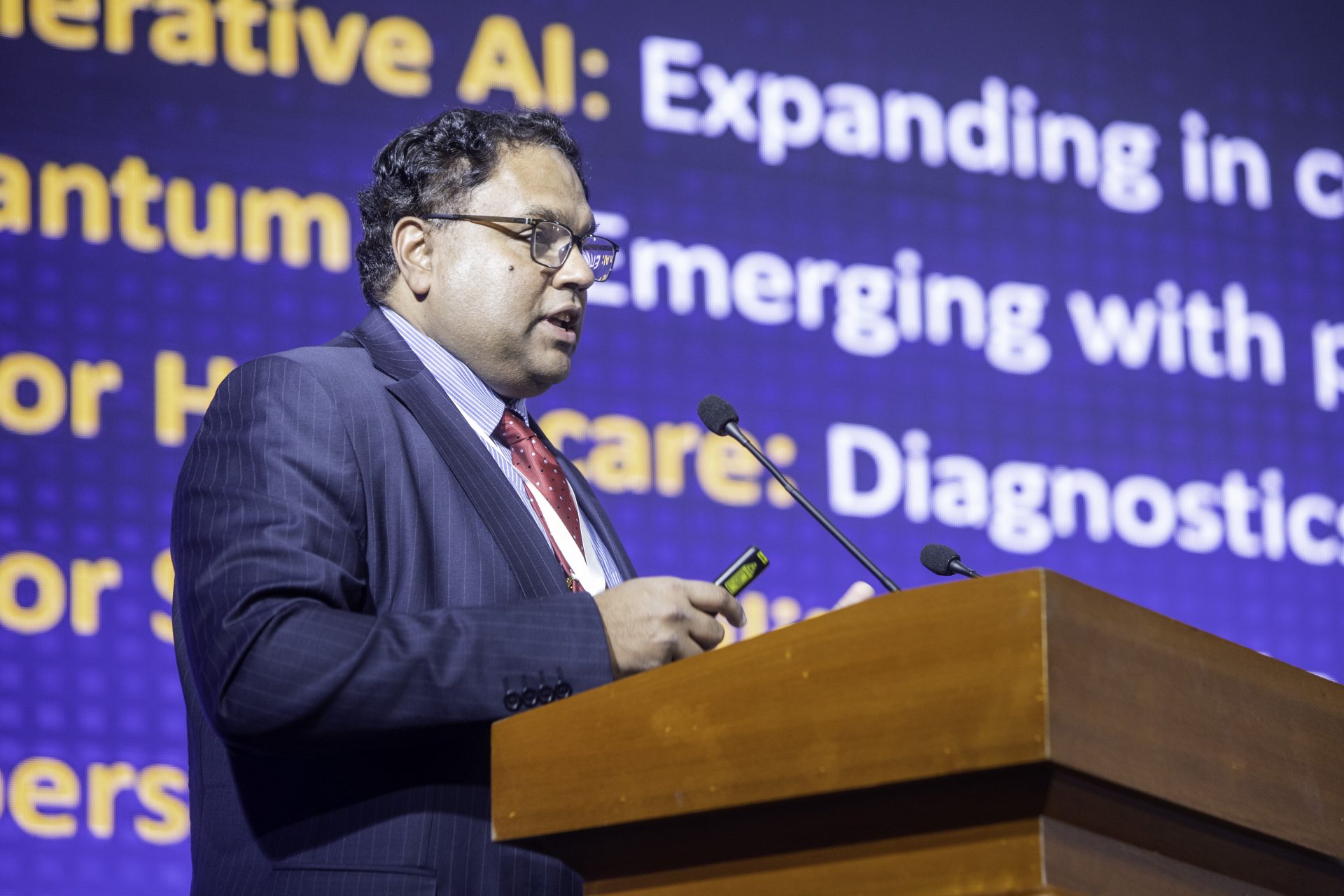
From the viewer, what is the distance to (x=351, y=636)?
5.05ft

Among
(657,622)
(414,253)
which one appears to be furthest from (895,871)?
(414,253)

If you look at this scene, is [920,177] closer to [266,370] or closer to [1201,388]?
[1201,388]

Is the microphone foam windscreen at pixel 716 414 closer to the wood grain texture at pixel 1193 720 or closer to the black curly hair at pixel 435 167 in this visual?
the black curly hair at pixel 435 167

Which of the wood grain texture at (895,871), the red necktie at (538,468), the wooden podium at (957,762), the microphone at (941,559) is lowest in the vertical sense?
the wood grain texture at (895,871)

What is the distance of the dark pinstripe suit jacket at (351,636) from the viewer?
154 cm

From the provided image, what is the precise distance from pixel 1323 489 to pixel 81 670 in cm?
311

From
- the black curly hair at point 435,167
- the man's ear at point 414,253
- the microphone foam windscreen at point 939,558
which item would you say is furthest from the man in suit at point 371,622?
the microphone foam windscreen at point 939,558

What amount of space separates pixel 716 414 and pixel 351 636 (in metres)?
0.80

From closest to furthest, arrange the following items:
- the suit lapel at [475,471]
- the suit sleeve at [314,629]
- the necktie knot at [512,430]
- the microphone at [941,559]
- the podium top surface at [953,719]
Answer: the podium top surface at [953,719] < the suit sleeve at [314,629] < the suit lapel at [475,471] < the microphone at [941,559] < the necktie knot at [512,430]

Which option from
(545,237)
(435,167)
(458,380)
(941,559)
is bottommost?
(941,559)

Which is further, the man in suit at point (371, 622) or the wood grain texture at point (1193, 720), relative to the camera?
the man in suit at point (371, 622)

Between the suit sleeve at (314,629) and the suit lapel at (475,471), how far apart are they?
16 centimetres

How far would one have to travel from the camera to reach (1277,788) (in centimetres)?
123

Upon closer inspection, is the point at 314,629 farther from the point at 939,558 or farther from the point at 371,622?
the point at 939,558
